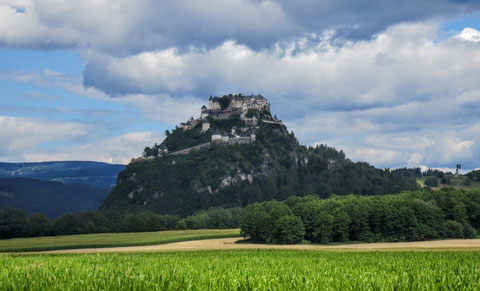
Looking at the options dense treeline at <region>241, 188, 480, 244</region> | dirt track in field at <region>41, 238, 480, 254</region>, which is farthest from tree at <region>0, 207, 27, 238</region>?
dense treeline at <region>241, 188, 480, 244</region>

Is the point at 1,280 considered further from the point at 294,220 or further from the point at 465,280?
the point at 294,220

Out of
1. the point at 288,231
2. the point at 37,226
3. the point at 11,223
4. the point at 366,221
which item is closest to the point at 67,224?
the point at 37,226

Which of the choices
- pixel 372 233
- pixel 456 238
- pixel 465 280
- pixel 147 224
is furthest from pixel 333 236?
pixel 465 280

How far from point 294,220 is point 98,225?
94.0m

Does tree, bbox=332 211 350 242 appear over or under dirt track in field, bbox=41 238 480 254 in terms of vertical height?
over

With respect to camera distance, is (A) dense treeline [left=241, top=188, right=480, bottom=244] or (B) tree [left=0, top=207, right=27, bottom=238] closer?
(A) dense treeline [left=241, top=188, right=480, bottom=244]

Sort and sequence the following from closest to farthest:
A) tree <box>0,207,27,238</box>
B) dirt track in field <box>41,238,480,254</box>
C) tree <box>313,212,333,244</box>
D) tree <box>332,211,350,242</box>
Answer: dirt track in field <box>41,238,480,254</box> < tree <box>313,212,333,244</box> < tree <box>332,211,350,242</box> < tree <box>0,207,27,238</box>

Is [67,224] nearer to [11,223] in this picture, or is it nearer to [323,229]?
[11,223]

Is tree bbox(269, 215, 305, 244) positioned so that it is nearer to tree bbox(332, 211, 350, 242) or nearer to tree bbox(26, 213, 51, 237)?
tree bbox(332, 211, 350, 242)

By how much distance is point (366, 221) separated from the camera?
124000mm

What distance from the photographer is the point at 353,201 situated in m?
139

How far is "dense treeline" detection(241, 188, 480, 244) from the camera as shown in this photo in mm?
123375

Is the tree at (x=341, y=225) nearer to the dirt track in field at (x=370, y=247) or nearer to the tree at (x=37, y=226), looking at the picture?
the dirt track in field at (x=370, y=247)

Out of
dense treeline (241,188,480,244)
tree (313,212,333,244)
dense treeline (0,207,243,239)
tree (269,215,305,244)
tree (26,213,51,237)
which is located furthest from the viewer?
tree (26,213,51,237)
